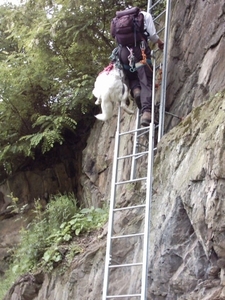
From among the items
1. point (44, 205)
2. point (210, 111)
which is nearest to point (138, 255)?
point (210, 111)

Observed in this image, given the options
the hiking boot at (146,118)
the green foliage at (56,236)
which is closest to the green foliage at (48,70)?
the green foliage at (56,236)

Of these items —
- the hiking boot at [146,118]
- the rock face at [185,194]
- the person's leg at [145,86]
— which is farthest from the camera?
the person's leg at [145,86]

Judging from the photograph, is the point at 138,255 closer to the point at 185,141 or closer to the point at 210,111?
the point at 185,141

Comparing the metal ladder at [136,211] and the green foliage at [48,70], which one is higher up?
the green foliage at [48,70]

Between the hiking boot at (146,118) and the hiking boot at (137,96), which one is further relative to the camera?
the hiking boot at (137,96)

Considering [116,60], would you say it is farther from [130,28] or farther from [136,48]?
[130,28]

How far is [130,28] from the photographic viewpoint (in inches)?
282

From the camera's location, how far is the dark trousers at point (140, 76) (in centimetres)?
701

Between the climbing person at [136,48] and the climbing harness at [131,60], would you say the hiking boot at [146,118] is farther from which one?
the climbing harness at [131,60]

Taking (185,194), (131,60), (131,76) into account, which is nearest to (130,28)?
(131,60)

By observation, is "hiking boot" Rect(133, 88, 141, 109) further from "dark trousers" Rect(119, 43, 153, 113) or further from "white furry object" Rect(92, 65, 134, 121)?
"white furry object" Rect(92, 65, 134, 121)

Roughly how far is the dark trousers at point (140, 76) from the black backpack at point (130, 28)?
106mm

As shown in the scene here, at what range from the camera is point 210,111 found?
19.3 ft

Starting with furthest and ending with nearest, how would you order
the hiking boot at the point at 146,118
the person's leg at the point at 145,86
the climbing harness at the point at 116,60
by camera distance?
the climbing harness at the point at 116,60 < the person's leg at the point at 145,86 < the hiking boot at the point at 146,118
